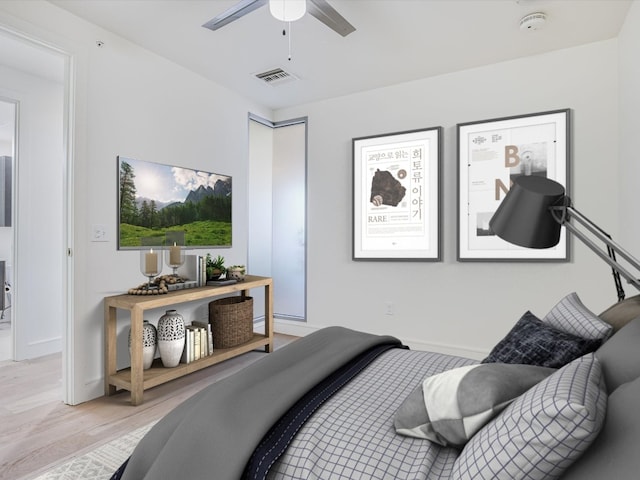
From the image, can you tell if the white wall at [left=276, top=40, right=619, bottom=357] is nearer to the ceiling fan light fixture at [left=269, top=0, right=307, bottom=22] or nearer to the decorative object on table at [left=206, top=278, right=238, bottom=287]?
the decorative object on table at [left=206, top=278, right=238, bottom=287]

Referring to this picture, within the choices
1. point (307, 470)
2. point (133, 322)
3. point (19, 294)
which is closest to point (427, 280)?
point (133, 322)

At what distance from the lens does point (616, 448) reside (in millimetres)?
688

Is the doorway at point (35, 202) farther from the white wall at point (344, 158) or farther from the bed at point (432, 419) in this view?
the bed at point (432, 419)

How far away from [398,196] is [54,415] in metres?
3.13

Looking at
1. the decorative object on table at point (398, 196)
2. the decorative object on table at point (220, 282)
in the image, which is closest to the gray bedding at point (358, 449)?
the decorative object on table at point (220, 282)

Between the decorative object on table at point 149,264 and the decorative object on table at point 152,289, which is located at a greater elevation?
the decorative object on table at point 149,264

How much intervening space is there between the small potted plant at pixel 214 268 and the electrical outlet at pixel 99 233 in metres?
0.86

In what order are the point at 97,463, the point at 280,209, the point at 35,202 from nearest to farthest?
1. the point at 97,463
2. the point at 35,202
3. the point at 280,209

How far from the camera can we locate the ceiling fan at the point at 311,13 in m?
2.10

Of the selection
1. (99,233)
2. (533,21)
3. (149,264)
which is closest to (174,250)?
(149,264)

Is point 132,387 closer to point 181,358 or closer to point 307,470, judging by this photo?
point 181,358

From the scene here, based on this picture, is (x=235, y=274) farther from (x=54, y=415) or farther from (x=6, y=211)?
(x=6, y=211)

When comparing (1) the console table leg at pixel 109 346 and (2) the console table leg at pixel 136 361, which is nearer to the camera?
(2) the console table leg at pixel 136 361

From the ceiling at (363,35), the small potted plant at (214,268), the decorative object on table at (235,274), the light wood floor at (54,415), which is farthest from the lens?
the decorative object on table at (235,274)
